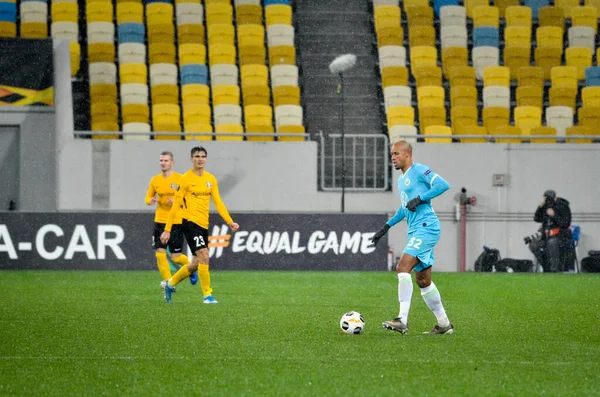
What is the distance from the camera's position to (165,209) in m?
16.1

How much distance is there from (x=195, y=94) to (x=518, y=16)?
362 inches

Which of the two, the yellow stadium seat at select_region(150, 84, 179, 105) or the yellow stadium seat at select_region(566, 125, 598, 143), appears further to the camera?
the yellow stadium seat at select_region(150, 84, 179, 105)

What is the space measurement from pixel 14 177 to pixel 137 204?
3.03 m

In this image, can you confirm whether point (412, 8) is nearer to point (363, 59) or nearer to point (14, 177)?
point (363, 59)

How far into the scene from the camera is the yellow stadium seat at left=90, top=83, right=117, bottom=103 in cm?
2486

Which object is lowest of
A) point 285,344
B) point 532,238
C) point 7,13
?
point 285,344

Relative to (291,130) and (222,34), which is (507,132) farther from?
(222,34)

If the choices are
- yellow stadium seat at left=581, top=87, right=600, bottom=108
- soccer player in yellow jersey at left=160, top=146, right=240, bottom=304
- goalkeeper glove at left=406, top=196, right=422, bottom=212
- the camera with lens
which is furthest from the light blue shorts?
yellow stadium seat at left=581, top=87, right=600, bottom=108

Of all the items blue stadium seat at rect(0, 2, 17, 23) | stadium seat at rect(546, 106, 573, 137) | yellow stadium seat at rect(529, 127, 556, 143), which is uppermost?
blue stadium seat at rect(0, 2, 17, 23)

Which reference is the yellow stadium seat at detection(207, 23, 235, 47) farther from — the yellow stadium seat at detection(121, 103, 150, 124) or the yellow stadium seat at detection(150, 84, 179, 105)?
the yellow stadium seat at detection(121, 103, 150, 124)

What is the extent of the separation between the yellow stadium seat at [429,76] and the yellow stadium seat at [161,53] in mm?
6225

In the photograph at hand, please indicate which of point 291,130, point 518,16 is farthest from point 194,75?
point 518,16

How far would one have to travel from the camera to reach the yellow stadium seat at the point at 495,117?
2545 cm

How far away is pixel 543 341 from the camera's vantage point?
31.4 ft
